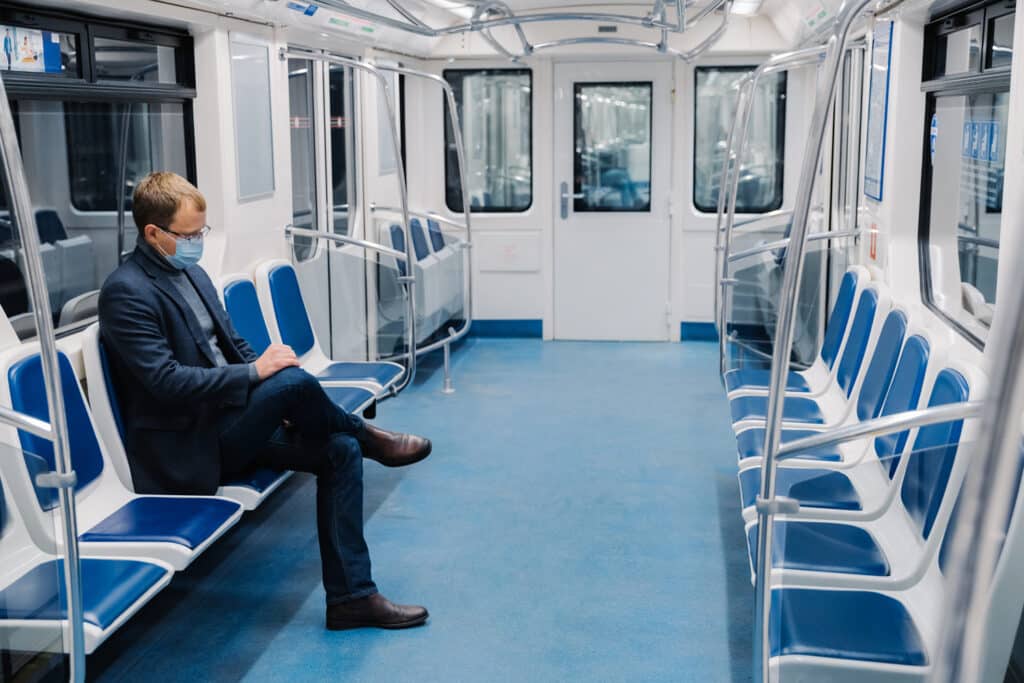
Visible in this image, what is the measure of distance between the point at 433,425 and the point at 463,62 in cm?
337

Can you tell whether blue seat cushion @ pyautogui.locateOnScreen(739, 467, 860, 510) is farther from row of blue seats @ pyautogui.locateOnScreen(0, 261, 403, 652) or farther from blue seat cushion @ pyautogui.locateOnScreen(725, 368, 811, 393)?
blue seat cushion @ pyautogui.locateOnScreen(725, 368, 811, 393)

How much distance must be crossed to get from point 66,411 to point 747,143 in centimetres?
587

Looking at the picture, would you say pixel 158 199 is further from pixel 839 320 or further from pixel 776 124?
pixel 776 124

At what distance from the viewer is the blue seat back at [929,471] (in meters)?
1.95

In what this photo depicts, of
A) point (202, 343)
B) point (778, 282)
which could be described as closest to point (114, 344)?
point (202, 343)

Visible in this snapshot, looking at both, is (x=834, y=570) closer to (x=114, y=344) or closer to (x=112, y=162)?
(x=114, y=344)

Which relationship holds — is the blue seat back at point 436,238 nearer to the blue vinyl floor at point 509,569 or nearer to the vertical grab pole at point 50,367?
the blue vinyl floor at point 509,569

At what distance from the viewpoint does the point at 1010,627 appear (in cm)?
178

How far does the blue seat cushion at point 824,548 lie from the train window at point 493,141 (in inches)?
248

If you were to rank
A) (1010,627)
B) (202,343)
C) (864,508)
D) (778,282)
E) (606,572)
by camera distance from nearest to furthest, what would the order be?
(1010,627)
(864,508)
(202,343)
(606,572)
(778,282)

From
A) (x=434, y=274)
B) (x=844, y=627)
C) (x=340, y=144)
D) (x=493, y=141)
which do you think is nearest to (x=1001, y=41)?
(x=844, y=627)

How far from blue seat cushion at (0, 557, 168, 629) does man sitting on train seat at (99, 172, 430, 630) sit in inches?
22.6

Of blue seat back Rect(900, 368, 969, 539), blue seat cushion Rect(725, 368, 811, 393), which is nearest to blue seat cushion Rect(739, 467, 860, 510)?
blue seat back Rect(900, 368, 969, 539)

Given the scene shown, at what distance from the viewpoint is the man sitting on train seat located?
3.43 meters
